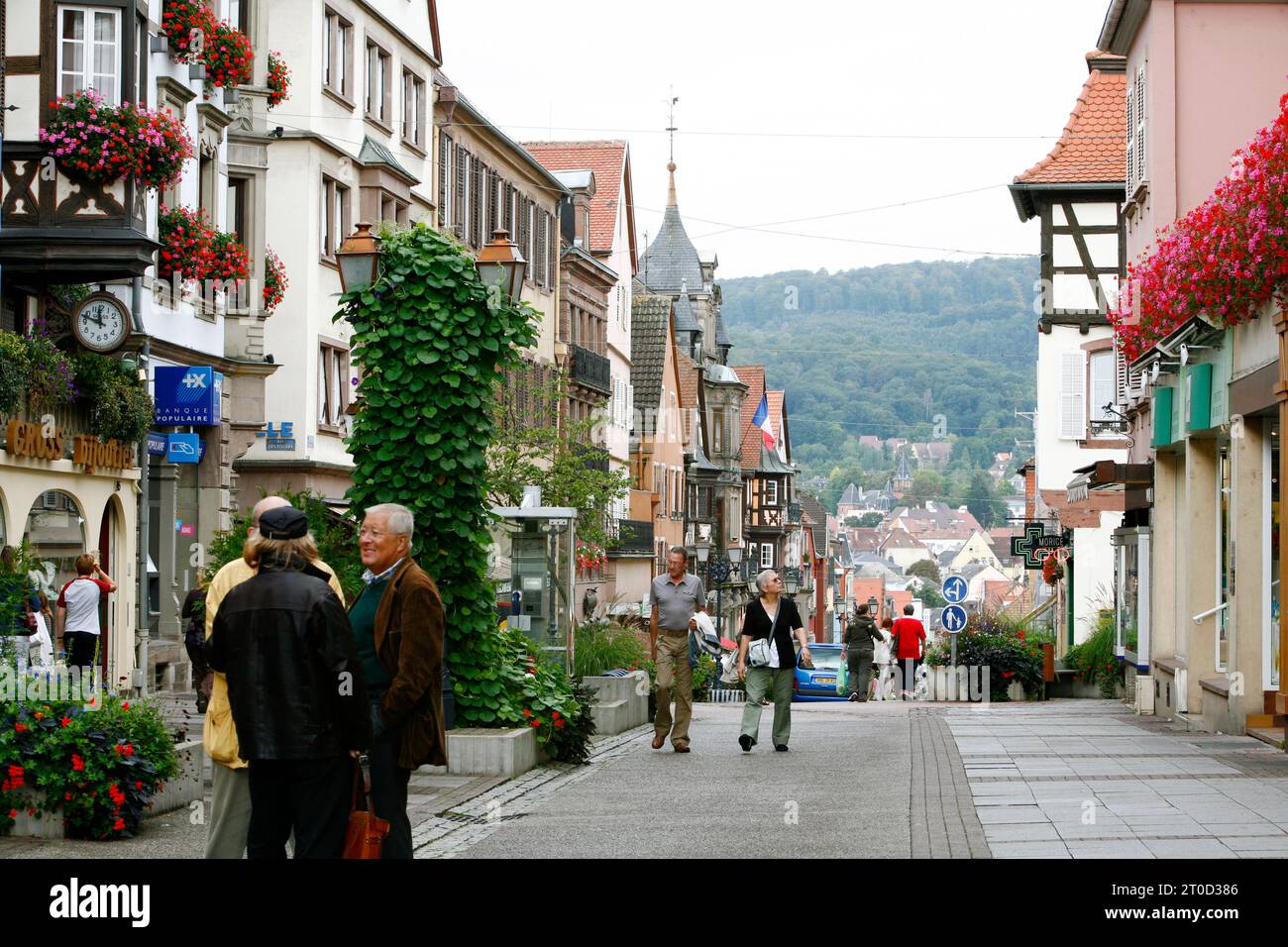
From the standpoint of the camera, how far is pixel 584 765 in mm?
16938

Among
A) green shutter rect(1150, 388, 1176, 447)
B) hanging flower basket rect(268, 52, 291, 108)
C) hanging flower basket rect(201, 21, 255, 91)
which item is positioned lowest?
green shutter rect(1150, 388, 1176, 447)

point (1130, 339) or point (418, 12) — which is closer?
Answer: point (1130, 339)

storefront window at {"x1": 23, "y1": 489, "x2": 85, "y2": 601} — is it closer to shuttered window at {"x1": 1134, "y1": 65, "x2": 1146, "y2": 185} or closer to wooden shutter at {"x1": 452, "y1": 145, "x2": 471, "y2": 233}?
shuttered window at {"x1": 1134, "y1": 65, "x2": 1146, "y2": 185}

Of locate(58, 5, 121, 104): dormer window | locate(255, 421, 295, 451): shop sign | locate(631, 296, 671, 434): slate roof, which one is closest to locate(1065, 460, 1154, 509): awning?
locate(58, 5, 121, 104): dormer window

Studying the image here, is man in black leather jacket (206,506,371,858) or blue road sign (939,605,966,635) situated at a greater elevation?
man in black leather jacket (206,506,371,858)

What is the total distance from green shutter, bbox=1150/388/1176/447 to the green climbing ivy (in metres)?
10.0

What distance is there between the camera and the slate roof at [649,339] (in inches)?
2790

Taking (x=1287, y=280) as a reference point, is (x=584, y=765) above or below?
below

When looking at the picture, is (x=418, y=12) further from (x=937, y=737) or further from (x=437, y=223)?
(x=937, y=737)

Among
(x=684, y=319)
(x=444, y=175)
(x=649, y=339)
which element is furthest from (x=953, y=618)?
(x=684, y=319)

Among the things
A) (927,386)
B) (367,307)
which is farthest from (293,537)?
(927,386)

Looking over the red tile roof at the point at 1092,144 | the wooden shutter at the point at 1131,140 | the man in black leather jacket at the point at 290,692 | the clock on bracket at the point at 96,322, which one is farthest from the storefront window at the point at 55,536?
the red tile roof at the point at 1092,144

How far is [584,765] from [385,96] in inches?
922

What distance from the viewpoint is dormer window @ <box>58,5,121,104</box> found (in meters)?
22.1
